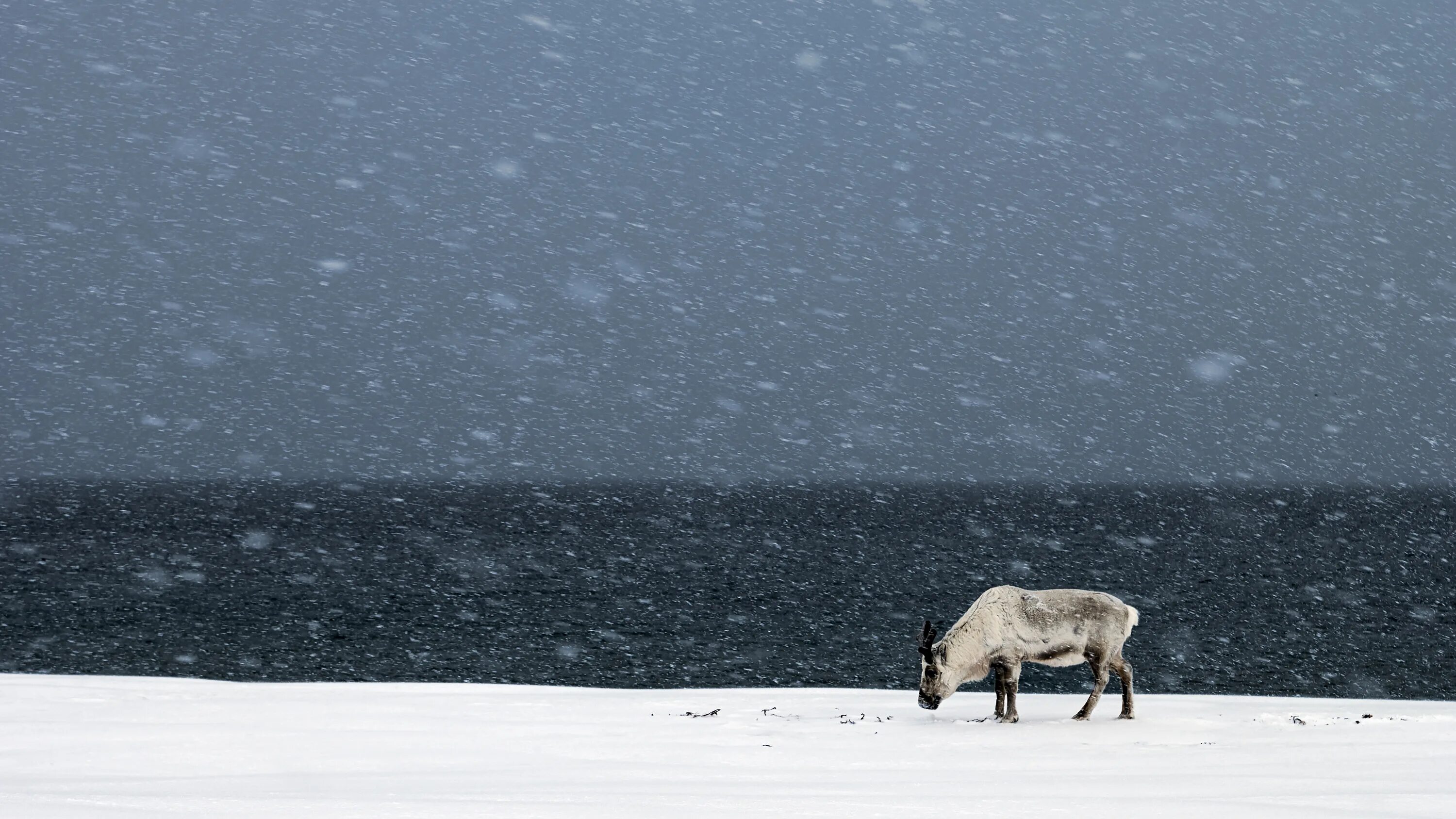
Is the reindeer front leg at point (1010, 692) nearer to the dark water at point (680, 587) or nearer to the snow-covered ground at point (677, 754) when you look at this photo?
the snow-covered ground at point (677, 754)

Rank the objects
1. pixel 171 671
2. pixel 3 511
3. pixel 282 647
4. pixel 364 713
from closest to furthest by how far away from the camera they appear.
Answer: pixel 364 713
pixel 171 671
pixel 282 647
pixel 3 511

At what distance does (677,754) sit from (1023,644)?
2.42 meters

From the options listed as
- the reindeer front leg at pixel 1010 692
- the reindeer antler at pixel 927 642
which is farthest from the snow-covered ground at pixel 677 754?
the reindeer antler at pixel 927 642

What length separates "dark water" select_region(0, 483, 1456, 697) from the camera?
1378 inches

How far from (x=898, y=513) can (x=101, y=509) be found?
53286mm

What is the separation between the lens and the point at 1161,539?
81125 millimetres

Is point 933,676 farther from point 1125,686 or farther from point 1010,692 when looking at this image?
point 1125,686

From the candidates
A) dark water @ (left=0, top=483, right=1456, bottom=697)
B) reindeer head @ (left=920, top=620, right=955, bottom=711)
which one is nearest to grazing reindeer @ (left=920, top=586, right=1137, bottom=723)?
reindeer head @ (left=920, top=620, right=955, bottom=711)

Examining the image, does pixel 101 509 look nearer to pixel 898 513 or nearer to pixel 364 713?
pixel 898 513

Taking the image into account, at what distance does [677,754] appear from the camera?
257 inches

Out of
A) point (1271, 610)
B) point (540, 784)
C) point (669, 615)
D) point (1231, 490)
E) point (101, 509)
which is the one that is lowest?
point (1231, 490)

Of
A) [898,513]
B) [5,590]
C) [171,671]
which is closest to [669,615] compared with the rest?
[171,671]

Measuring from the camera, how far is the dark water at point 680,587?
115ft

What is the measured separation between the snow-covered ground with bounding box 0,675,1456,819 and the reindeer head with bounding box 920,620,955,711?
6.9 inches
